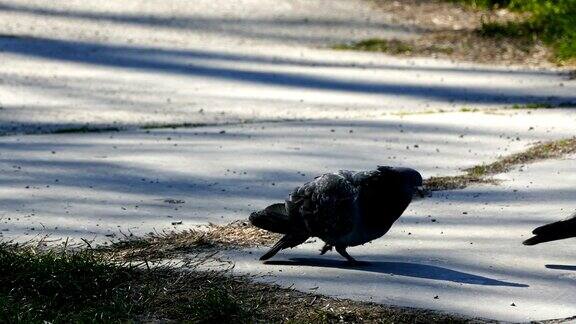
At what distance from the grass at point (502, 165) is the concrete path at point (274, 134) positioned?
139 mm

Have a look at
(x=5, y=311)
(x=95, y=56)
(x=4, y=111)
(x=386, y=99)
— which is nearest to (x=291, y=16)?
(x=95, y=56)

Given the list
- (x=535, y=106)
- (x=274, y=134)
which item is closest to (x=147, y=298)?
(x=274, y=134)

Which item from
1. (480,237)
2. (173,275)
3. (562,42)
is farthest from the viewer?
(562,42)

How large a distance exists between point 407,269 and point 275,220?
2.28 ft

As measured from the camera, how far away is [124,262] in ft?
19.9

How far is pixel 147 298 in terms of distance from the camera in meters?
5.52

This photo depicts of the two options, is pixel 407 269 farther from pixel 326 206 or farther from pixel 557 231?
pixel 557 231

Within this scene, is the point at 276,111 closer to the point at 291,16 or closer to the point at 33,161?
the point at 33,161

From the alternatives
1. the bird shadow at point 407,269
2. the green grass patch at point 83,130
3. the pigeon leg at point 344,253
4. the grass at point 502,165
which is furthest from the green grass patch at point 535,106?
the pigeon leg at point 344,253

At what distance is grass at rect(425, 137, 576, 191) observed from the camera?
7957 mm

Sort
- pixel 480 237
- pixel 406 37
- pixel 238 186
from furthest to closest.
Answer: pixel 406 37 < pixel 238 186 < pixel 480 237

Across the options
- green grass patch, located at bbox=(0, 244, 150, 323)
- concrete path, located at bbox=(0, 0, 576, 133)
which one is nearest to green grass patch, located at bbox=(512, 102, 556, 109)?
concrete path, located at bbox=(0, 0, 576, 133)

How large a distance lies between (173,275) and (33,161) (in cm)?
318

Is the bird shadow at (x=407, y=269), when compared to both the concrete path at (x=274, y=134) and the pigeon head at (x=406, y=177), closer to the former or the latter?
the concrete path at (x=274, y=134)
